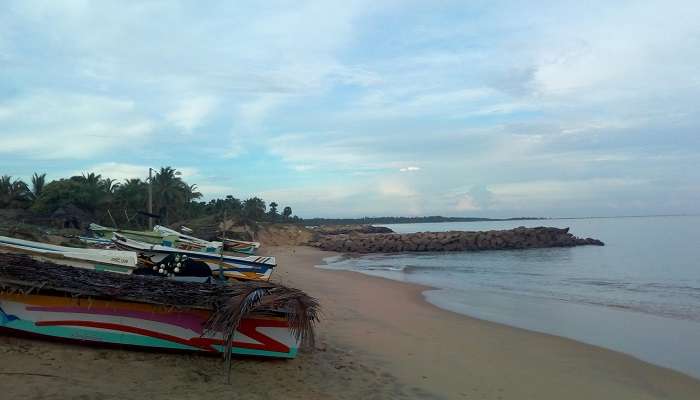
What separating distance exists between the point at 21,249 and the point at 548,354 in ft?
30.8

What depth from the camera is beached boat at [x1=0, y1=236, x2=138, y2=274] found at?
8539mm

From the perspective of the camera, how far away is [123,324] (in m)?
6.66

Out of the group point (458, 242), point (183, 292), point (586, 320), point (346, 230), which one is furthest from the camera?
point (346, 230)

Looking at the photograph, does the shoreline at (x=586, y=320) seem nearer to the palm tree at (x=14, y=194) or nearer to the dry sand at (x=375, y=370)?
the dry sand at (x=375, y=370)

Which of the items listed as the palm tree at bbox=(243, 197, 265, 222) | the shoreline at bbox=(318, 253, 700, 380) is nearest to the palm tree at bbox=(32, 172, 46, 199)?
the palm tree at bbox=(243, 197, 265, 222)

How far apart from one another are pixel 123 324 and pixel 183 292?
0.90m

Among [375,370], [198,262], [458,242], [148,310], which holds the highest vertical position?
[198,262]

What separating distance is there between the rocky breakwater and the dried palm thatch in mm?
39351

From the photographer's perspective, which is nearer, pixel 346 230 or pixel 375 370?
pixel 375 370

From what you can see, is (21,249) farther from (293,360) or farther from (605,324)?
(605,324)

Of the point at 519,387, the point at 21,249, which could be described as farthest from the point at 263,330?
the point at 21,249

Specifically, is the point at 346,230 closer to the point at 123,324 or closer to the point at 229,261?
the point at 229,261

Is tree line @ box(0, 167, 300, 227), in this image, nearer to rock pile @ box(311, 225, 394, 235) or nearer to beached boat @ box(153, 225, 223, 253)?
beached boat @ box(153, 225, 223, 253)

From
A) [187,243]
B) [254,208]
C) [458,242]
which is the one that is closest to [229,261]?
[187,243]
